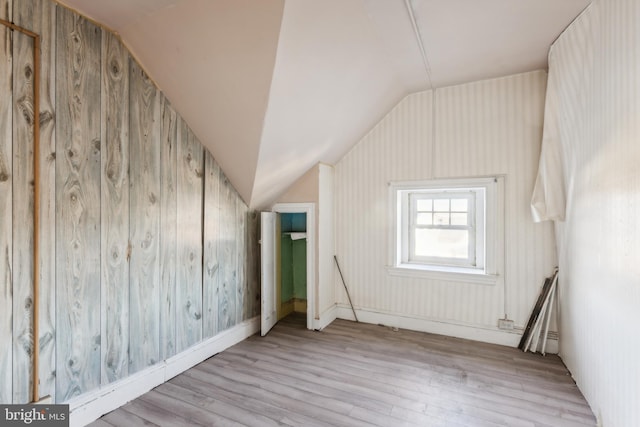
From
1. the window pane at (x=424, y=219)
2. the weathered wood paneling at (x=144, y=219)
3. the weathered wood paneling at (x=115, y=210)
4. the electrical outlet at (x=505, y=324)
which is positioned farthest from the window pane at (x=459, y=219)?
the weathered wood paneling at (x=115, y=210)

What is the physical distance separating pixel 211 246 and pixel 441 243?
Answer: 8.10ft

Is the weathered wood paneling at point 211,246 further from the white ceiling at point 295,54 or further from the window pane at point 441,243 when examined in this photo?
the window pane at point 441,243

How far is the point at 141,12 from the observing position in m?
1.77

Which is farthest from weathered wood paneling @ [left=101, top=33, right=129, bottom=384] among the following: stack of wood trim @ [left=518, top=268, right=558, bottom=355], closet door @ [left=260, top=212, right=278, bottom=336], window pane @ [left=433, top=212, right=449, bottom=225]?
stack of wood trim @ [left=518, top=268, right=558, bottom=355]

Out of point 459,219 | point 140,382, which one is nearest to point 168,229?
point 140,382

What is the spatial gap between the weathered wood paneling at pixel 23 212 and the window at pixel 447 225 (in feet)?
9.74

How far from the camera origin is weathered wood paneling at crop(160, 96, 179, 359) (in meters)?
2.22

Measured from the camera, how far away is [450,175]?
3.02 metres

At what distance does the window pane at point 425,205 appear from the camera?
3363 mm

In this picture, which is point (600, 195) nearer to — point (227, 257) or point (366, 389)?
point (366, 389)

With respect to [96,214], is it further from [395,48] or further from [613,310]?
[613,310]

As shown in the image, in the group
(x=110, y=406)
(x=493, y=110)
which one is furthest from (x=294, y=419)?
(x=493, y=110)

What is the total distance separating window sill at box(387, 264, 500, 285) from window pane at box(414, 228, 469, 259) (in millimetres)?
175

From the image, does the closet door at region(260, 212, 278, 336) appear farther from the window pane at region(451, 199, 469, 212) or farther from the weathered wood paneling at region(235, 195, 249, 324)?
the window pane at region(451, 199, 469, 212)
